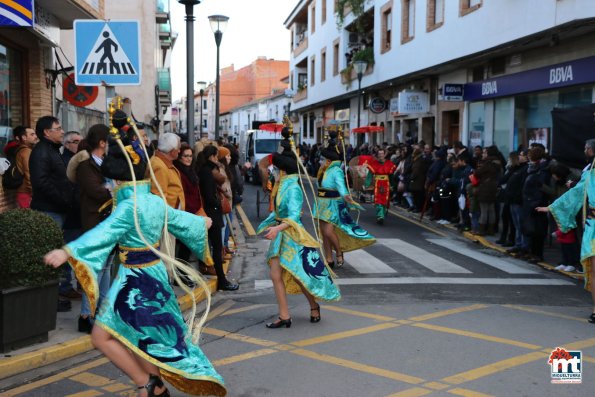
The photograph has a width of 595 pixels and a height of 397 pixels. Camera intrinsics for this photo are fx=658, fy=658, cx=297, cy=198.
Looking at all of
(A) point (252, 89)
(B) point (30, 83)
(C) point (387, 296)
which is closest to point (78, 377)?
(C) point (387, 296)

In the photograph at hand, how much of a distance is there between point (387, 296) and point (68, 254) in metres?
4.63

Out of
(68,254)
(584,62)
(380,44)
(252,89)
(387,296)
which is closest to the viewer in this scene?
(68,254)

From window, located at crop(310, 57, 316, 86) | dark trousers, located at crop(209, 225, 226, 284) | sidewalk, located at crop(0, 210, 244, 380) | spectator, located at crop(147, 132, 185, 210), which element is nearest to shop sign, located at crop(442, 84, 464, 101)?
dark trousers, located at crop(209, 225, 226, 284)

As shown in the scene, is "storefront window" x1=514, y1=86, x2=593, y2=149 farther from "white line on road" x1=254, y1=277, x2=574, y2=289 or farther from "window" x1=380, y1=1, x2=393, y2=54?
"window" x1=380, y1=1, x2=393, y2=54

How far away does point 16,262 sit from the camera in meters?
5.32

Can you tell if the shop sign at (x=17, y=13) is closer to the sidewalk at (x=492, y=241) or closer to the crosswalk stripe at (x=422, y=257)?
the crosswalk stripe at (x=422, y=257)

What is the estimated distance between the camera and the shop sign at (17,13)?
784 centimetres

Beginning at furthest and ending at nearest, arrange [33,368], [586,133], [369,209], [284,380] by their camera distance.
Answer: [369,209]
[586,133]
[33,368]
[284,380]

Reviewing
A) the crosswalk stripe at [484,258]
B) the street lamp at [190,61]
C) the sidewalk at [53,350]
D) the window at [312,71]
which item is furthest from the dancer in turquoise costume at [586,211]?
the window at [312,71]

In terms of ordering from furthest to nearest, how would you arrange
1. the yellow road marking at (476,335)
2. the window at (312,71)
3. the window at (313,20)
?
1. the window at (313,20)
2. the window at (312,71)
3. the yellow road marking at (476,335)

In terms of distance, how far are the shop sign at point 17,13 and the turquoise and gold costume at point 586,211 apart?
6651mm

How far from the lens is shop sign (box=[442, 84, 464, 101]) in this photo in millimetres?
19500

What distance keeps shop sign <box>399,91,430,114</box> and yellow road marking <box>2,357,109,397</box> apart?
1836 cm

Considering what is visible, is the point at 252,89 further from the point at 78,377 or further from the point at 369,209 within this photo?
the point at 78,377
